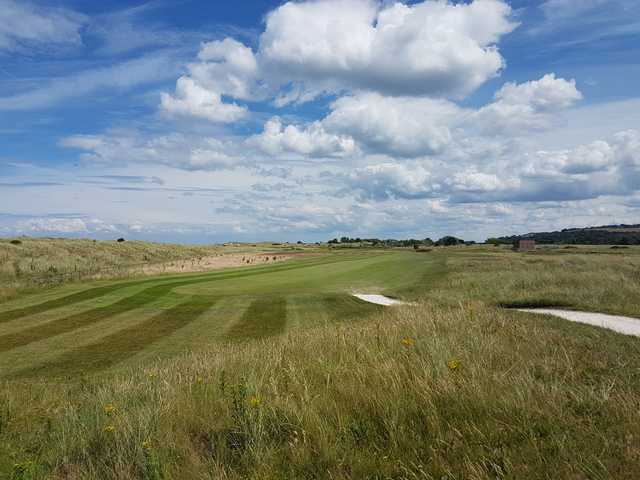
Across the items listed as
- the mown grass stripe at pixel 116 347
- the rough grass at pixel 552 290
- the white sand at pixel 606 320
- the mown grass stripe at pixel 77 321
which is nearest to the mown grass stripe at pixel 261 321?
the mown grass stripe at pixel 116 347

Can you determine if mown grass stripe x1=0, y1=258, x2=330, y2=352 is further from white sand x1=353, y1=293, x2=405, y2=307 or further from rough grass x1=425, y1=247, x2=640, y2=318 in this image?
rough grass x1=425, y1=247, x2=640, y2=318

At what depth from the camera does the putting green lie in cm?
1196

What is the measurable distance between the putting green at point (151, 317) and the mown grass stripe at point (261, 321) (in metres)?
0.04

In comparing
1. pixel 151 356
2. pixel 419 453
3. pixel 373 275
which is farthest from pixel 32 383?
pixel 373 275

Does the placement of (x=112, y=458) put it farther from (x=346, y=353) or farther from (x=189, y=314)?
(x=189, y=314)

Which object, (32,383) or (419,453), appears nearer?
(419,453)

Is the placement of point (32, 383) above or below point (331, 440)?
below

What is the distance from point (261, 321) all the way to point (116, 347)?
219 inches

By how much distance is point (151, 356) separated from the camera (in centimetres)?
1189

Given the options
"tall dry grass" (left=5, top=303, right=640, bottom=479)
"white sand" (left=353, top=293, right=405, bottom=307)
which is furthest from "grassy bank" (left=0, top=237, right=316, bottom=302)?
"tall dry grass" (left=5, top=303, right=640, bottom=479)

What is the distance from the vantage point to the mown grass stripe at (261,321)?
1482 cm

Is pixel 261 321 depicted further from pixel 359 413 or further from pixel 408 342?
pixel 359 413

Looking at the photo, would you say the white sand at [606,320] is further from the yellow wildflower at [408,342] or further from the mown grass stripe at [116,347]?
the mown grass stripe at [116,347]

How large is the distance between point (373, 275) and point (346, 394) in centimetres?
3014
